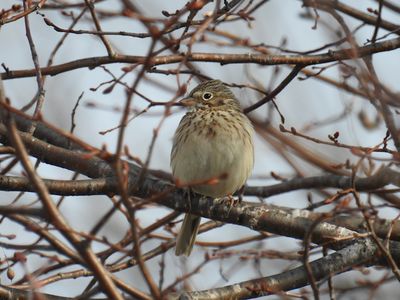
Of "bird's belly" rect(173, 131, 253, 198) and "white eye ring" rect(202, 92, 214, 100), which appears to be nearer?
"bird's belly" rect(173, 131, 253, 198)

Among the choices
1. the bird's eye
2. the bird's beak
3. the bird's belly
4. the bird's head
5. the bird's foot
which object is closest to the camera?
the bird's foot

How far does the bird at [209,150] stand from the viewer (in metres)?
7.29

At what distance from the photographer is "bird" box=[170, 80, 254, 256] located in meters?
7.29

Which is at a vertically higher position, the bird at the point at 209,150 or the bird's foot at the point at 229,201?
the bird at the point at 209,150

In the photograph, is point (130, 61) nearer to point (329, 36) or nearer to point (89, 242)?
point (329, 36)

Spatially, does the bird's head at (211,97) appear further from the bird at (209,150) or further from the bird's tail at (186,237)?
the bird's tail at (186,237)

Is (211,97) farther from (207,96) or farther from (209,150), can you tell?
(209,150)

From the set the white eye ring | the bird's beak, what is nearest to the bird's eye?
the white eye ring

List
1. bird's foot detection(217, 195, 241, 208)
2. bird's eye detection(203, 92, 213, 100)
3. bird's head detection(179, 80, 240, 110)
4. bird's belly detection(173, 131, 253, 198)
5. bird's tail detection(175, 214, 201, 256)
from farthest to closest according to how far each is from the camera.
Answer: bird's eye detection(203, 92, 213, 100) → bird's head detection(179, 80, 240, 110) → bird's tail detection(175, 214, 201, 256) → bird's belly detection(173, 131, 253, 198) → bird's foot detection(217, 195, 241, 208)

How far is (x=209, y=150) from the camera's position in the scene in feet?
24.0

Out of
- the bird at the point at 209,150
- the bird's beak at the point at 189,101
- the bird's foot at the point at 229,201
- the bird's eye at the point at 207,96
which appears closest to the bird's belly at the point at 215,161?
the bird at the point at 209,150

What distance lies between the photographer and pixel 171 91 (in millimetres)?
8062

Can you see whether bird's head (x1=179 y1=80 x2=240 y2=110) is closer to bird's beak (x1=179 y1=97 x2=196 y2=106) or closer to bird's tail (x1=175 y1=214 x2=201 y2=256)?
bird's beak (x1=179 y1=97 x2=196 y2=106)

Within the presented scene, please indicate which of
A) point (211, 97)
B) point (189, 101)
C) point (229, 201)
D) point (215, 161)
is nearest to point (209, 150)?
point (215, 161)
